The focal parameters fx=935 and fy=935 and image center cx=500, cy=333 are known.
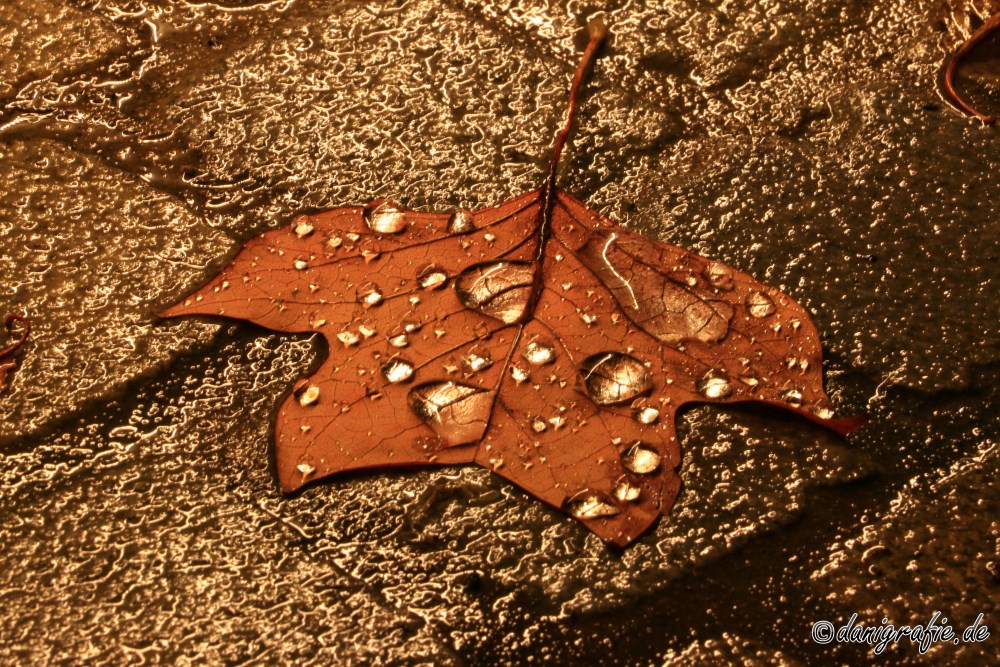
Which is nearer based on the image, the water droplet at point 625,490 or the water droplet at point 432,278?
the water droplet at point 625,490

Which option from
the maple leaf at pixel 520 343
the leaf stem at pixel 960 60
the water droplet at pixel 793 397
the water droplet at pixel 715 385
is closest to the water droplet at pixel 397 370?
the maple leaf at pixel 520 343

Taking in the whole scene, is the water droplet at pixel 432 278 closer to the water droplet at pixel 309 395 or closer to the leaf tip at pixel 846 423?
the water droplet at pixel 309 395

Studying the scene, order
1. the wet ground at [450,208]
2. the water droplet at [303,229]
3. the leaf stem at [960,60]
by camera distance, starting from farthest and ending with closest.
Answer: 1. the leaf stem at [960,60]
2. the water droplet at [303,229]
3. the wet ground at [450,208]

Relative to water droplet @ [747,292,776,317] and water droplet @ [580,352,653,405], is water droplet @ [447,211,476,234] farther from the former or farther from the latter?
water droplet @ [747,292,776,317]

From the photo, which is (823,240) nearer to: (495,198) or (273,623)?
(495,198)

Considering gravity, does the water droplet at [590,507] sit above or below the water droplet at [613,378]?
below

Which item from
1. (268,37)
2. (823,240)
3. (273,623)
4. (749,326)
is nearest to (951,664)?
(749,326)

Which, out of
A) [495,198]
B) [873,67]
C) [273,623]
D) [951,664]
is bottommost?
[273,623]
